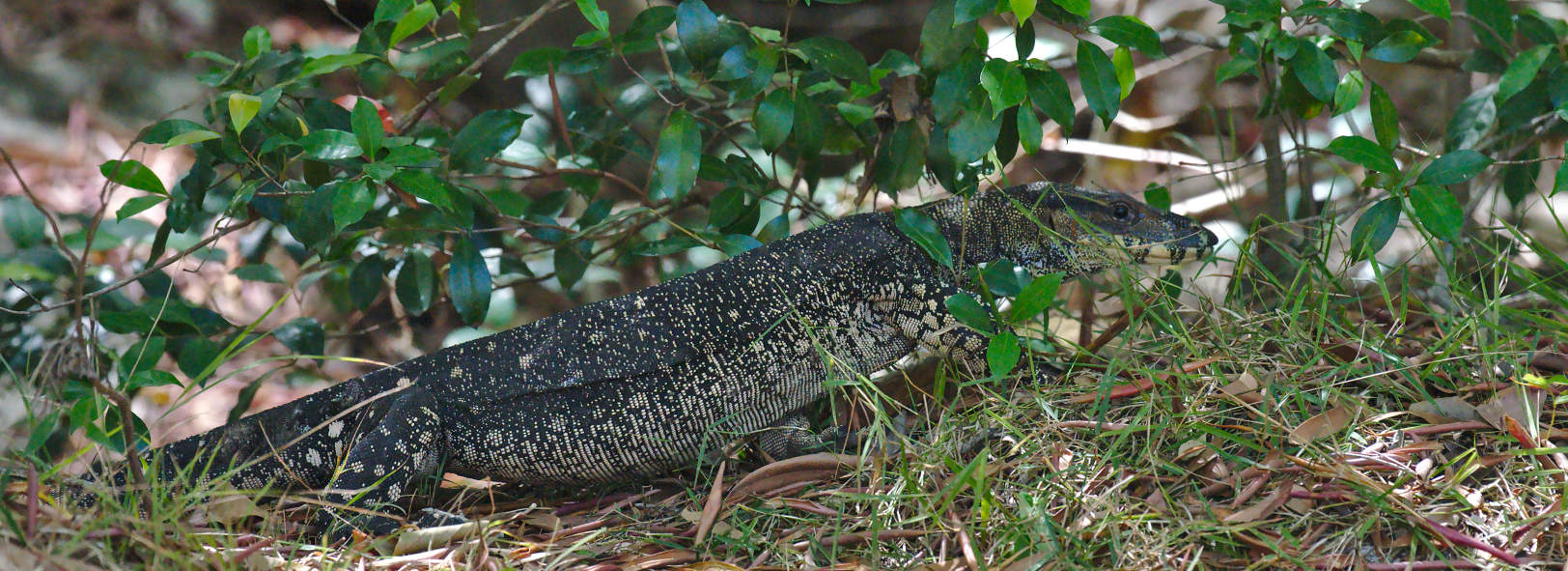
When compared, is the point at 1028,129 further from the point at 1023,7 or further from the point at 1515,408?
the point at 1515,408

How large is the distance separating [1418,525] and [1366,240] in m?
1.15

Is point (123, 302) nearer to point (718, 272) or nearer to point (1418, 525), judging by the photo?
point (718, 272)

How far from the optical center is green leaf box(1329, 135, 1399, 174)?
354cm

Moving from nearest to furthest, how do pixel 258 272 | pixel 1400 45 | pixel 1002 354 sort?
pixel 1002 354 → pixel 1400 45 → pixel 258 272

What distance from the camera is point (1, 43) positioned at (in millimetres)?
9500

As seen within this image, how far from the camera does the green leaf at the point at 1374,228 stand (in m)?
3.58

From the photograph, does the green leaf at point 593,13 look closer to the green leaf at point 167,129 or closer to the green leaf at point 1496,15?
the green leaf at point 167,129

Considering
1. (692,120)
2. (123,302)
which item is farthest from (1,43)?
(692,120)

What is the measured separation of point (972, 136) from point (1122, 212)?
0.99m

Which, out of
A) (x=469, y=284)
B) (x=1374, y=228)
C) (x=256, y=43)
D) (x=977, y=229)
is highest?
(x=256, y=43)

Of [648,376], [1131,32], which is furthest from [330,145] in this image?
[1131,32]

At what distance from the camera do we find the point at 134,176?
12.3ft

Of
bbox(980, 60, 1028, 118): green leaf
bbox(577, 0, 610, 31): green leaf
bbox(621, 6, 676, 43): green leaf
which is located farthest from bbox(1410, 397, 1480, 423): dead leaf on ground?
bbox(577, 0, 610, 31): green leaf

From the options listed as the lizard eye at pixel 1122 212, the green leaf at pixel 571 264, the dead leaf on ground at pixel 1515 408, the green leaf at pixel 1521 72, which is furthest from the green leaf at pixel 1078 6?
the green leaf at pixel 571 264
